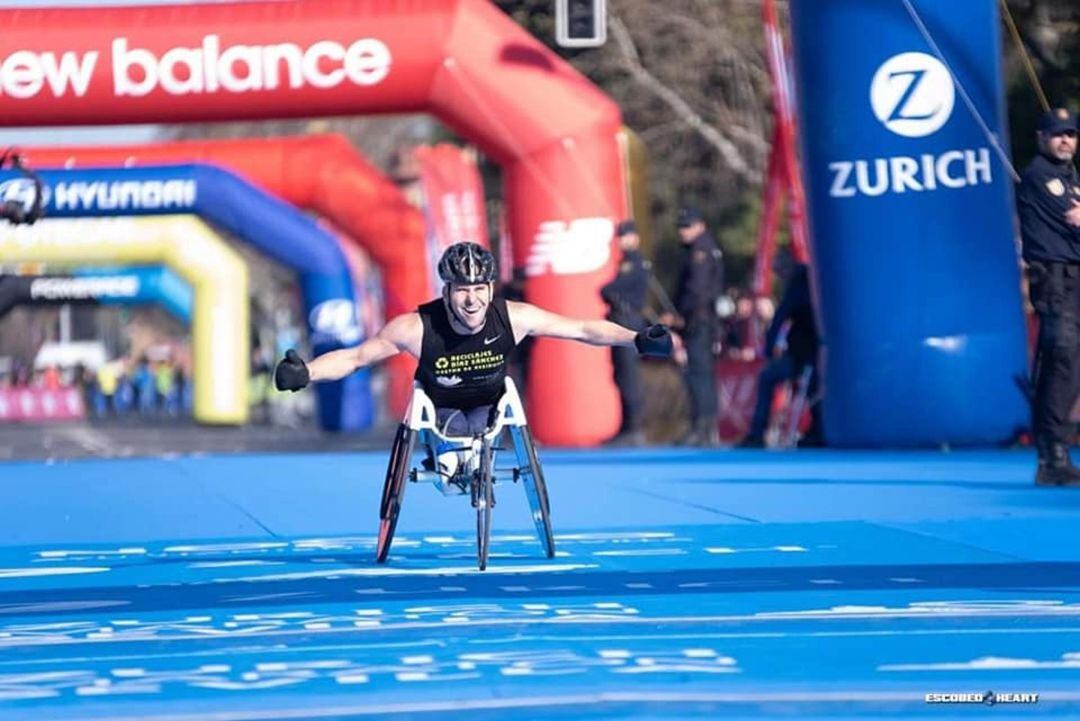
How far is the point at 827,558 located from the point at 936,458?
6911mm

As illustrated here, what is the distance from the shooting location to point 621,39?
37.0 m

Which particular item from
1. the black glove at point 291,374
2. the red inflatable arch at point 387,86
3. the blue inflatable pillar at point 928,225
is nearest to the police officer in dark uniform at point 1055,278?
the blue inflatable pillar at point 928,225

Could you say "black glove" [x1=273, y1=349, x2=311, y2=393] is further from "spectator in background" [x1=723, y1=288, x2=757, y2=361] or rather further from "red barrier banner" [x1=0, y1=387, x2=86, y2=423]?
"red barrier banner" [x1=0, y1=387, x2=86, y2=423]

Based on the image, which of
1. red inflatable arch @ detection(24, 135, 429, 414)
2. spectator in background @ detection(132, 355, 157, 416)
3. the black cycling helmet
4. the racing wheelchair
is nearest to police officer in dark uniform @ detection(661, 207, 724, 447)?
the racing wheelchair

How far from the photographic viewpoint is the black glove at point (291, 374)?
28.6ft

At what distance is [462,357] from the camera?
923 cm

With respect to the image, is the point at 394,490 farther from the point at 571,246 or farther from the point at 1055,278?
the point at 571,246

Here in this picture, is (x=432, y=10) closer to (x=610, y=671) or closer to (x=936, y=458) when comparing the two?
(x=936, y=458)

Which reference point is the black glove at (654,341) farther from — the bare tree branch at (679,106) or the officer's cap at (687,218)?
the bare tree branch at (679,106)

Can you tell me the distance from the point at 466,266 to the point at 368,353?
1.71ft

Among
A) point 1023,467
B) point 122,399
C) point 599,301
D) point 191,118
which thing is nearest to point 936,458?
point 1023,467

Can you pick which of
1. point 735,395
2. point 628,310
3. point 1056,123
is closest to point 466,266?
point 1056,123

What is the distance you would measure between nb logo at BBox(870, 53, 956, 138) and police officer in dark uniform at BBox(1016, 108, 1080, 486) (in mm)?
3829

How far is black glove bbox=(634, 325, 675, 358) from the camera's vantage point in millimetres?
8984
